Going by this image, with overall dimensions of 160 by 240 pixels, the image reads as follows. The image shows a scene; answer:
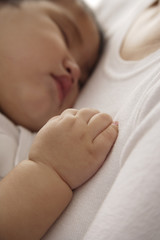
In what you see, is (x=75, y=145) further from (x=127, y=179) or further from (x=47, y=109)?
(x=47, y=109)

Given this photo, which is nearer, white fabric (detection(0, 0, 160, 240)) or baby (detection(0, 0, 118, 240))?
white fabric (detection(0, 0, 160, 240))

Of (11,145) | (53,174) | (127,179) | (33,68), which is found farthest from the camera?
(33,68)

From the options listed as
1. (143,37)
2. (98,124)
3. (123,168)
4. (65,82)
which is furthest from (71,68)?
(123,168)

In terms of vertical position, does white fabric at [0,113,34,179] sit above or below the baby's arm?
below

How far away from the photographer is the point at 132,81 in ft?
1.91

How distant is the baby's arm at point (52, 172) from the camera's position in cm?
42

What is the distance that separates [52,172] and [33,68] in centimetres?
38

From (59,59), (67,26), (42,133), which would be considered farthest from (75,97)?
(42,133)

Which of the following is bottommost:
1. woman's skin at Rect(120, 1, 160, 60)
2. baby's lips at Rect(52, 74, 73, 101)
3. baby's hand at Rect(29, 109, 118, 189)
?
baby's lips at Rect(52, 74, 73, 101)

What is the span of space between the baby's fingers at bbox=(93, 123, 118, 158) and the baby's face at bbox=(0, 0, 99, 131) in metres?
0.29

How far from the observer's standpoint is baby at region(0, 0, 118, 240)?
434 mm

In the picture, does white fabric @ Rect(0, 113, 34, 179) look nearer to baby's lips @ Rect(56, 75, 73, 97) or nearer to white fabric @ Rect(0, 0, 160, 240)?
white fabric @ Rect(0, 0, 160, 240)

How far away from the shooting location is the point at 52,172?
455 mm

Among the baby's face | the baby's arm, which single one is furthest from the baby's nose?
the baby's arm
